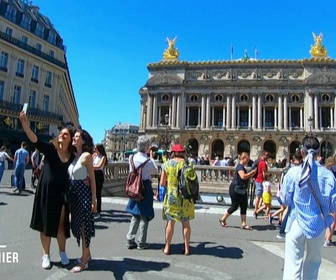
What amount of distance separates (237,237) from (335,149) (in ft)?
156

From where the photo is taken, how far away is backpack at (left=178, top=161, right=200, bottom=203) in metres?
5.15

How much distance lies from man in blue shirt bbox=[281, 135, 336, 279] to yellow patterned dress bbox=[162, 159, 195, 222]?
6.89 feet

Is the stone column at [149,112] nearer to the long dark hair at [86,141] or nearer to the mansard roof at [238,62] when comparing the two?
the mansard roof at [238,62]

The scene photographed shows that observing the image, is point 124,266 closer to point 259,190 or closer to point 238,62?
point 259,190

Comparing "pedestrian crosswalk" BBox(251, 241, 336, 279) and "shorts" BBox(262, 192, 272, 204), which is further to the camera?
"shorts" BBox(262, 192, 272, 204)

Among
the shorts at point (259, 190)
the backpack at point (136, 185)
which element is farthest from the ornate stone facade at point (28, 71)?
the backpack at point (136, 185)

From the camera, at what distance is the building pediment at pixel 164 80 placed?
52912 mm

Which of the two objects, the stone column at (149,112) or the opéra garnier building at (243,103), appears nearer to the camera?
the opéra garnier building at (243,103)

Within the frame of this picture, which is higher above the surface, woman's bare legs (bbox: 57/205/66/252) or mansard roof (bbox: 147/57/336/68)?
mansard roof (bbox: 147/57/336/68)

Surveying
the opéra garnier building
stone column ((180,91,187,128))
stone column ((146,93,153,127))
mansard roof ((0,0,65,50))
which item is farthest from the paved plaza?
stone column ((146,93,153,127))

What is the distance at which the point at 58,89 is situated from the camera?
40.2 meters

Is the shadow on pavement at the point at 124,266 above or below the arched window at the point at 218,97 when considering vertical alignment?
below

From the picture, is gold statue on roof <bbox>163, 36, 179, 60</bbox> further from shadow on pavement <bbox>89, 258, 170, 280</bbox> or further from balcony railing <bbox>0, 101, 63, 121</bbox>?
shadow on pavement <bbox>89, 258, 170, 280</bbox>

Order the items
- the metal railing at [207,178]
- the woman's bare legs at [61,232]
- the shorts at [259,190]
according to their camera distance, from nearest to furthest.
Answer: the woman's bare legs at [61,232]
the shorts at [259,190]
the metal railing at [207,178]
